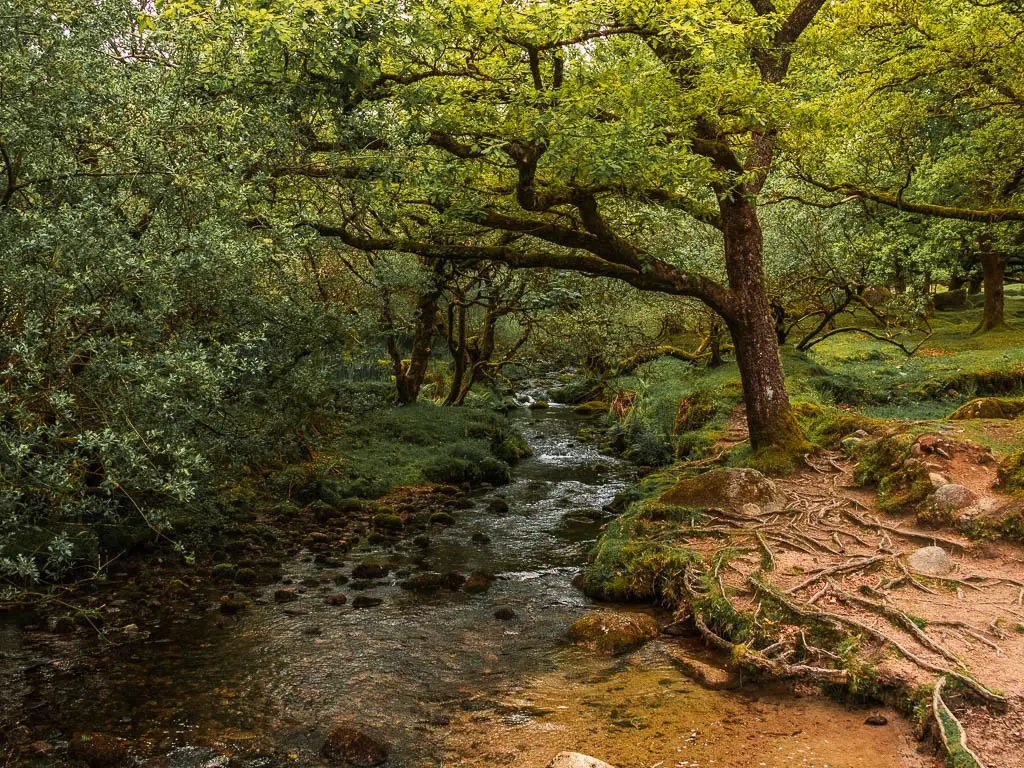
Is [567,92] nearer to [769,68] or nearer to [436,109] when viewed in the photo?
[436,109]

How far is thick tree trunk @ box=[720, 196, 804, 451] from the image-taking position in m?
14.0

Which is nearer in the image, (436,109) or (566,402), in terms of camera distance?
(436,109)

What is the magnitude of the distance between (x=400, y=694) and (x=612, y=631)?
9.18 feet

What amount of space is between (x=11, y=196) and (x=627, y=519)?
32.3 ft

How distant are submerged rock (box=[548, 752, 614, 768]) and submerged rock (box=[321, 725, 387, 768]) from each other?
1.67 m

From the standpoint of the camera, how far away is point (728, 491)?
12.3 metres

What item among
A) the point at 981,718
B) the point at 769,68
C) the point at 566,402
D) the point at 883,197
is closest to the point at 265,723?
the point at 981,718

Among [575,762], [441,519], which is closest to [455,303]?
[441,519]

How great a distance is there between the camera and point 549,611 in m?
10.4

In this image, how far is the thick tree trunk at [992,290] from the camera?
89.5 feet

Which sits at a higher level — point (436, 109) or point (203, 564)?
point (436, 109)

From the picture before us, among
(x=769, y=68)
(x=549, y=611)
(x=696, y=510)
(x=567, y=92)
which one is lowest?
(x=549, y=611)

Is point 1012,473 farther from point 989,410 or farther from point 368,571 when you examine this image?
point 368,571

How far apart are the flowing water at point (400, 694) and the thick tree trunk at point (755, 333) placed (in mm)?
5702
